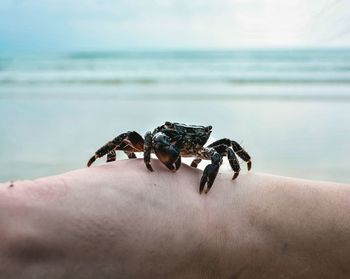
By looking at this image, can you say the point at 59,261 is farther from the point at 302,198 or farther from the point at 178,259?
the point at 302,198

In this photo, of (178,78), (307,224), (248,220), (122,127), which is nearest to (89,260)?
(248,220)

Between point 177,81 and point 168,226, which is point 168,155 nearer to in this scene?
point 168,226

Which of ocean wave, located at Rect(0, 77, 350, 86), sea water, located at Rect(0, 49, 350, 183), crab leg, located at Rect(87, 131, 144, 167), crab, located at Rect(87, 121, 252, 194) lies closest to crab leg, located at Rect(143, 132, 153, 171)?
crab, located at Rect(87, 121, 252, 194)

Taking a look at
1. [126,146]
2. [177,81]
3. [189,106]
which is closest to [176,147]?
[126,146]

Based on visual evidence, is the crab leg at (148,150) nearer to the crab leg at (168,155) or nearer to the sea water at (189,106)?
the crab leg at (168,155)

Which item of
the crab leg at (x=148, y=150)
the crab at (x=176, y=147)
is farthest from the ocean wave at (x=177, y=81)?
the crab leg at (x=148, y=150)

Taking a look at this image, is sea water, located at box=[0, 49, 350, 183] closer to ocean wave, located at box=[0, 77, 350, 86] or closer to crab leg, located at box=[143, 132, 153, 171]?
ocean wave, located at box=[0, 77, 350, 86]
